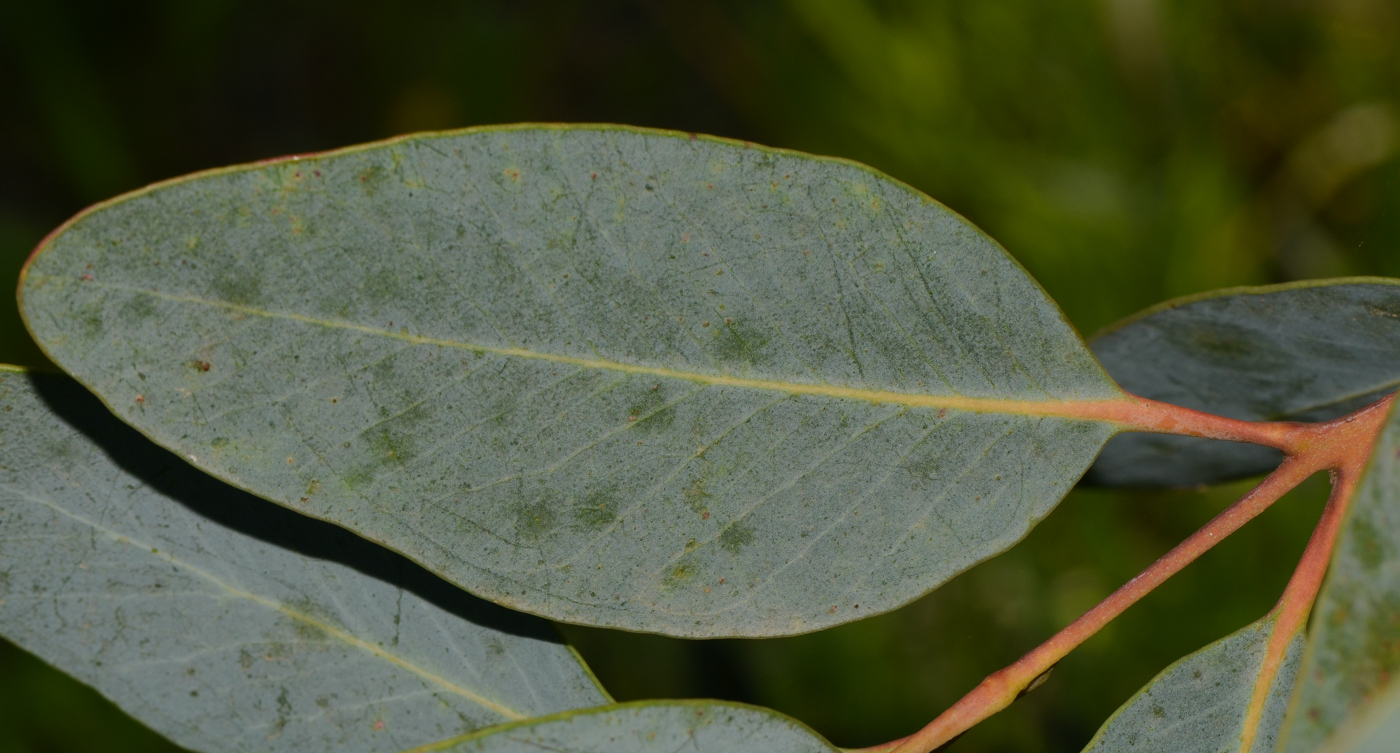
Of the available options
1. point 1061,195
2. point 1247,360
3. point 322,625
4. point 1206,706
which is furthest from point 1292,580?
point 1061,195

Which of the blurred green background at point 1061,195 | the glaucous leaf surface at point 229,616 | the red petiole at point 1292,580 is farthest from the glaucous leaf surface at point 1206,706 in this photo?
the blurred green background at point 1061,195

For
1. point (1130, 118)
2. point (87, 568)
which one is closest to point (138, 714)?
point (87, 568)

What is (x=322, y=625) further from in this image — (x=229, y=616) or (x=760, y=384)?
(x=760, y=384)

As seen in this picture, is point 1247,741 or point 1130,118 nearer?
point 1247,741

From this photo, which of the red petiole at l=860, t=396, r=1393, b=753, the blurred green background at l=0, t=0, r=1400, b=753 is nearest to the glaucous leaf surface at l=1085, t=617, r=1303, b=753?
the red petiole at l=860, t=396, r=1393, b=753

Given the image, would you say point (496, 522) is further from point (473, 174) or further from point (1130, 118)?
point (1130, 118)

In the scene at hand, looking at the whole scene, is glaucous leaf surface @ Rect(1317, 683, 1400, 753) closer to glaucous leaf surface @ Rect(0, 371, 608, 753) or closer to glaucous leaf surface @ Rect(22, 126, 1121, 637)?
glaucous leaf surface @ Rect(22, 126, 1121, 637)

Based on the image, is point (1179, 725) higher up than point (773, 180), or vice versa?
point (773, 180)
